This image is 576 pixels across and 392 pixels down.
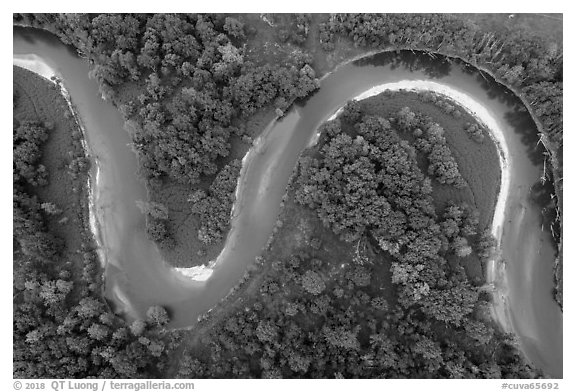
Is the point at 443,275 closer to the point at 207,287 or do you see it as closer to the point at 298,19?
the point at 207,287

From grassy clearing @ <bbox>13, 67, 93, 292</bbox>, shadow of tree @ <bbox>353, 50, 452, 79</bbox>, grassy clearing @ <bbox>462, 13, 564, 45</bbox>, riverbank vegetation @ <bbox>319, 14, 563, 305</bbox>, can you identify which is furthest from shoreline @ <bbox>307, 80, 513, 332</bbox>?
grassy clearing @ <bbox>13, 67, 93, 292</bbox>

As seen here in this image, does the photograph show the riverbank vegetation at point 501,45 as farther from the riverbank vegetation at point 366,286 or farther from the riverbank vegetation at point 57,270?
the riverbank vegetation at point 57,270

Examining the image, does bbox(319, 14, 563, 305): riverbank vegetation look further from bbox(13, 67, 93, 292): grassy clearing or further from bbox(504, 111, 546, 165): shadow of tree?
bbox(13, 67, 93, 292): grassy clearing

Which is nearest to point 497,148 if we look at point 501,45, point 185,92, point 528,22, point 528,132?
point 528,132

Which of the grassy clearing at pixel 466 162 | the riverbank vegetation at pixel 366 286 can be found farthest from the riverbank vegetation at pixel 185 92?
the grassy clearing at pixel 466 162

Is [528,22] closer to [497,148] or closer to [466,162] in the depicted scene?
[497,148]

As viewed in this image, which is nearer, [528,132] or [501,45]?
[501,45]
